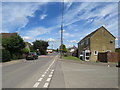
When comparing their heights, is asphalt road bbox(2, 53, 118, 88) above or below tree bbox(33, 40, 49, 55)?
below

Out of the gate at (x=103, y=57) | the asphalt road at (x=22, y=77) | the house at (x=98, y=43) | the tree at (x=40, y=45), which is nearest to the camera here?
the asphalt road at (x=22, y=77)

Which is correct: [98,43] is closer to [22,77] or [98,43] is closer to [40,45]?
[22,77]

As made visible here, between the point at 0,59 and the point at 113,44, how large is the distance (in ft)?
84.6

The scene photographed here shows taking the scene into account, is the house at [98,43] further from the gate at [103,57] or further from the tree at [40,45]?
the tree at [40,45]

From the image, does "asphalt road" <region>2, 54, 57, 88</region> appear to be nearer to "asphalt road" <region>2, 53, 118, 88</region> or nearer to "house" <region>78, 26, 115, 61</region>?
"asphalt road" <region>2, 53, 118, 88</region>

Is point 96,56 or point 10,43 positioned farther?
point 96,56

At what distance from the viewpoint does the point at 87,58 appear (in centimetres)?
3244

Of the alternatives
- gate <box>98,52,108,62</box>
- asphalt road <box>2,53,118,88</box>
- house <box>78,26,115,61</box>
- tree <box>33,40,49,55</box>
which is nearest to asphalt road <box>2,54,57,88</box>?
asphalt road <box>2,53,118,88</box>

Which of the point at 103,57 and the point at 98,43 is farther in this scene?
the point at 98,43

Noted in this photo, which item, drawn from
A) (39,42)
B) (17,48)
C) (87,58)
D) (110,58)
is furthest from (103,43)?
(39,42)

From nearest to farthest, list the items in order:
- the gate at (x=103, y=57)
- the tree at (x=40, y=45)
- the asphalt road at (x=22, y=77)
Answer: the asphalt road at (x=22, y=77) → the gate at (x=103, y=57) → the tree at (x=40, y=45)

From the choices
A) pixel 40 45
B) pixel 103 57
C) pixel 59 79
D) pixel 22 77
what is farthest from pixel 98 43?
pixel 40 45

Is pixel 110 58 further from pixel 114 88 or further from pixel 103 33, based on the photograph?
pixel 114 88

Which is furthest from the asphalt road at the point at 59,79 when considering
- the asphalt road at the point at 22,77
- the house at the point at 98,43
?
the house at the point at 98,43
